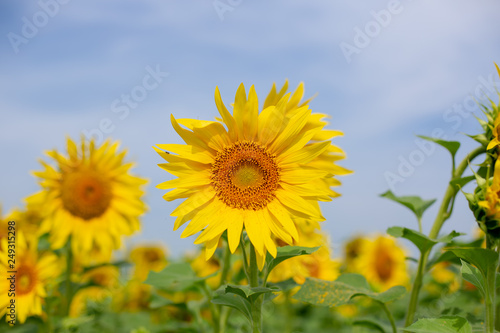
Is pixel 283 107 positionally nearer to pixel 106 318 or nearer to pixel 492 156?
pixel 492 156

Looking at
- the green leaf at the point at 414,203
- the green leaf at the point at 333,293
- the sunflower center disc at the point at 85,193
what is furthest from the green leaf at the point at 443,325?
the sunflower center disc at the point at 85,193

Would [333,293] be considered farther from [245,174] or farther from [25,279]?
[25,279]

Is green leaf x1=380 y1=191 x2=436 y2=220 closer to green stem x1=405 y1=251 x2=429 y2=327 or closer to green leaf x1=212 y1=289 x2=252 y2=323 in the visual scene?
green stem x1=405 y1=251 x2=429 y2=327

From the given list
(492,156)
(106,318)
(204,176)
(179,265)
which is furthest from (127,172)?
(492,156)

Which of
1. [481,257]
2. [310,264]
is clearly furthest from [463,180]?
[310,264]

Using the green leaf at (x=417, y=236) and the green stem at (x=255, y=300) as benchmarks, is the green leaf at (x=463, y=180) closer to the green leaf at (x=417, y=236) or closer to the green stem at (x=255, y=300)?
the green leaf at (x=417, y=236)
